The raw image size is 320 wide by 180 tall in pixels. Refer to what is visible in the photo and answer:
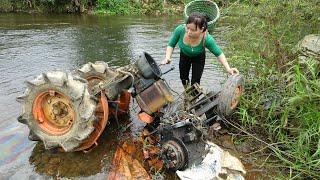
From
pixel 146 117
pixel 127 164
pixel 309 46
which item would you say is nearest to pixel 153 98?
pixel 146 117

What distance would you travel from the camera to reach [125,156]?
4.88 m

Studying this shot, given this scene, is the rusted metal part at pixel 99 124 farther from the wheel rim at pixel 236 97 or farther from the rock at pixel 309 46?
the rock at pixel 309 46

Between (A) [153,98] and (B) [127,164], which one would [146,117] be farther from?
(B) [127,164]

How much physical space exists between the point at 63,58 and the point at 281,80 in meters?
6.52

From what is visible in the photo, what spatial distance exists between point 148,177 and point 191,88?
171cm

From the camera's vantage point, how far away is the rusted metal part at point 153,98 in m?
4.90

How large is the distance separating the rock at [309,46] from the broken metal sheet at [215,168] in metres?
2.02

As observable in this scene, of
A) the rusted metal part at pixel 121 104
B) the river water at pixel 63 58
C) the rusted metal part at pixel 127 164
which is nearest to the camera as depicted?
the rusted metal part at pixel 127 164

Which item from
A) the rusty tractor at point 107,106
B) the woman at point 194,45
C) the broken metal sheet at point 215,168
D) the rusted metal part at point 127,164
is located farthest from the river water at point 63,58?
the woman at point 194,45

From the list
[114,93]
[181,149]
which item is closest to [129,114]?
[114,93]

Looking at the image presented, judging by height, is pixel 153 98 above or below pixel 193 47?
below

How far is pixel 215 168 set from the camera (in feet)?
14.1

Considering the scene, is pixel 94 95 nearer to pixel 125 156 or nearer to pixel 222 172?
pixel 125 156

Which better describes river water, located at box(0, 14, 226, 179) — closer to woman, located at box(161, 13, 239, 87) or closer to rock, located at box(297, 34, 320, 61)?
woman, located at box(161, 13, 239, 87)
